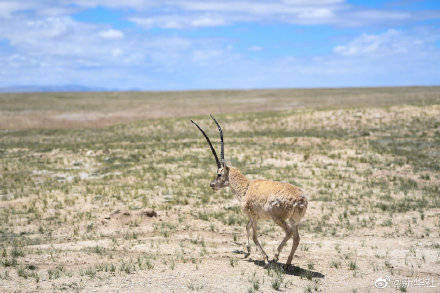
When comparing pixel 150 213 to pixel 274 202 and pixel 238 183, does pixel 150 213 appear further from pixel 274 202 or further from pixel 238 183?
pixel 274 202

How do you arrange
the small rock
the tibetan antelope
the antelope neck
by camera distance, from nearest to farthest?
the tibetan antelope < the antelope neck < the small rock

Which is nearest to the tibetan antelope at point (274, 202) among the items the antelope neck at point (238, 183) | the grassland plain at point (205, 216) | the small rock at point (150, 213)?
the antelope neck at point (238, 183)

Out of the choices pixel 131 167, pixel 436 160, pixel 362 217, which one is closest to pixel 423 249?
pixel 362 217

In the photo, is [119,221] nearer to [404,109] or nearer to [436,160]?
[436,160]

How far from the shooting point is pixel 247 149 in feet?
100

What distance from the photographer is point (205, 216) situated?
49.5 feet

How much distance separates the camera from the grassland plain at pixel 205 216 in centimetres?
927

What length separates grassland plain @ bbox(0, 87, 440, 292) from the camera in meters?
9.27

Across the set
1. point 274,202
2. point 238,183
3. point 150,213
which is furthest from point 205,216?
point 274,202

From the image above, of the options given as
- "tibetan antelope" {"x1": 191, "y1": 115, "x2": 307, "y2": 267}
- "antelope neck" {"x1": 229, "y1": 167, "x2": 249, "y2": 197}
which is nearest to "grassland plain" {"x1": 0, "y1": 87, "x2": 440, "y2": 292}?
"tibetan antelope" {"x1": 191, "y1": 115, "x2": 307, "y2": 267}

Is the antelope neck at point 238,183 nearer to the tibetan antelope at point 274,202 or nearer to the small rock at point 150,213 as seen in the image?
the tibetan antelope at point 274,202

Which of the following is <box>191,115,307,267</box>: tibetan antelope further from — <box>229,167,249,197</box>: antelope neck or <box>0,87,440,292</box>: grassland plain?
<box>0,87,440,292</box>: grassland plain

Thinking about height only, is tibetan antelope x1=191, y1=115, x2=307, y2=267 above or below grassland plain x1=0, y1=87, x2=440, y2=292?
above

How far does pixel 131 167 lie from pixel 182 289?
680 inches
